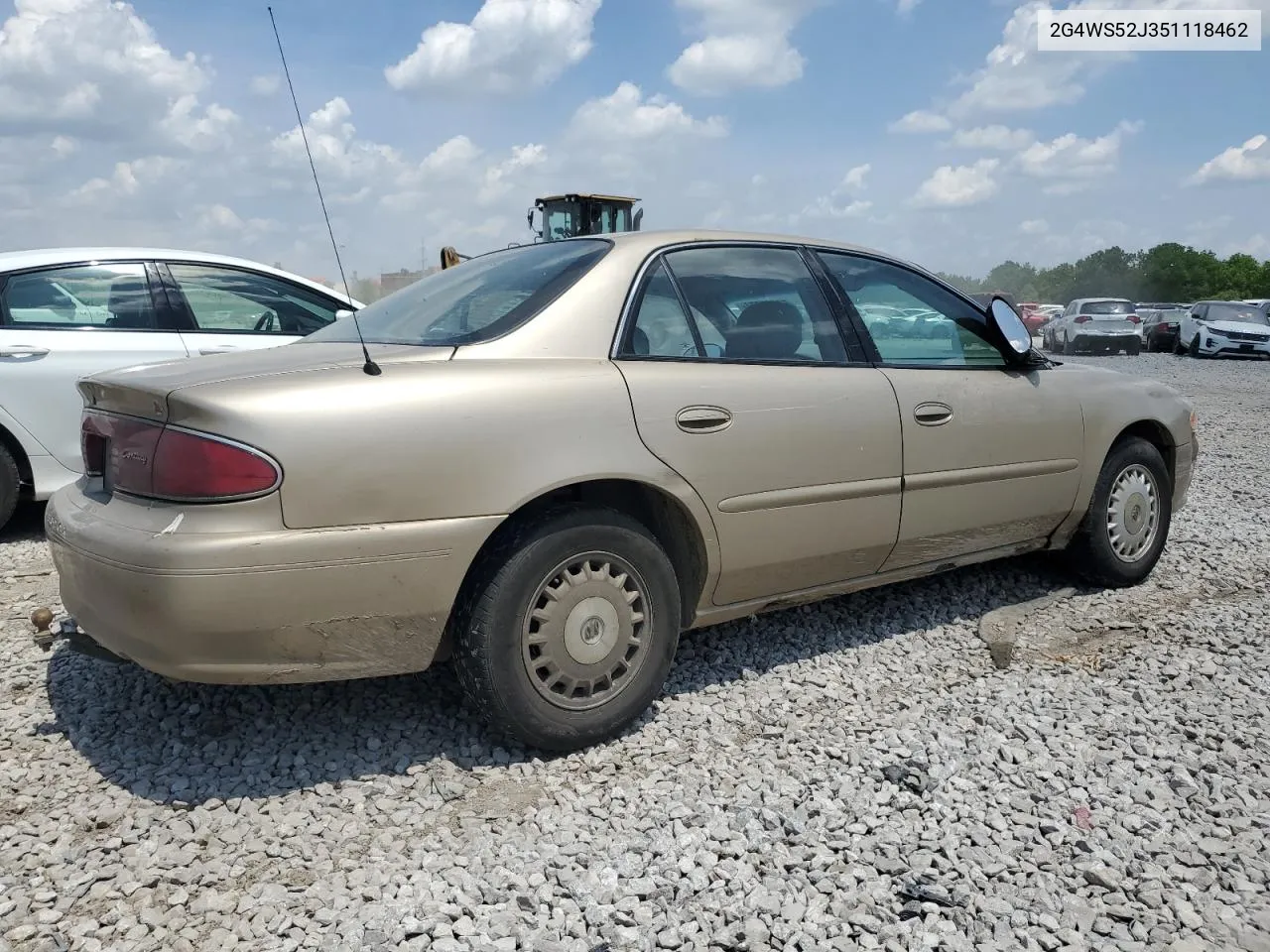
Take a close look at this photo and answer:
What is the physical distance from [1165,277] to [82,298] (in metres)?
67.8

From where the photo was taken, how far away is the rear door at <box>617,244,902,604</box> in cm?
299

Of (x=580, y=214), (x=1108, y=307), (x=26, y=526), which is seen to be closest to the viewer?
(x=26, y=526)

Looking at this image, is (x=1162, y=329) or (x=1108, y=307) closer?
(x=1108, y=307)

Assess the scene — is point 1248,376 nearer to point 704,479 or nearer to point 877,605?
point 877,605

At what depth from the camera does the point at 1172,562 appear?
4.89 meters

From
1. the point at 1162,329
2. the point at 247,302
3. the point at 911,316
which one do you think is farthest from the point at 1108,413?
Result: the point at 1162,329

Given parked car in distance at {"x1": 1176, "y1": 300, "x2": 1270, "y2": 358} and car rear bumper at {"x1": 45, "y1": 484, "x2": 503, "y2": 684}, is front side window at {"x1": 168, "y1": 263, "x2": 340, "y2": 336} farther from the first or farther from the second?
parked car in distance at {"x1": 1176, "y1": 300, "x2": 1270, "y2": 358}

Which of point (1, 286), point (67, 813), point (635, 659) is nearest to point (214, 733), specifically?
point (67, 813)

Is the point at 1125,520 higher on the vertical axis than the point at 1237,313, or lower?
lower

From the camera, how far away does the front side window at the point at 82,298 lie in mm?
5148

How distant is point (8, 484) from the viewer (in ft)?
16.6

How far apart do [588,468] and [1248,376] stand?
19363 millimetres

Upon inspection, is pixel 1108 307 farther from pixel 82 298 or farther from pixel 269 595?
pixel 269 595

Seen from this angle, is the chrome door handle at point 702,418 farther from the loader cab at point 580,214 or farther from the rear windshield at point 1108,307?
the rear windshield at point 1108,307
